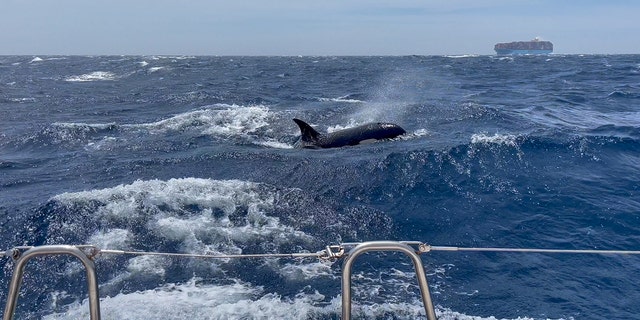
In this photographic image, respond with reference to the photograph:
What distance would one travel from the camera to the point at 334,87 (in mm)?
42375

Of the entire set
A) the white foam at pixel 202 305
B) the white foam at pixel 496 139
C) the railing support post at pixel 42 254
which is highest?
the railing support post at pixel 42 254

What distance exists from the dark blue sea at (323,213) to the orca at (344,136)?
0.74 metres

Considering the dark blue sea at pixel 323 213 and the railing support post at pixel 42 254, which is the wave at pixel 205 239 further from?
the railing support post at pixel 42 254

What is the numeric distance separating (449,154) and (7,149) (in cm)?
1555

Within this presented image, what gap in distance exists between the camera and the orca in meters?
18.0

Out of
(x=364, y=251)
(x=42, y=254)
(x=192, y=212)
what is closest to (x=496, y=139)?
(x=192, y=212)

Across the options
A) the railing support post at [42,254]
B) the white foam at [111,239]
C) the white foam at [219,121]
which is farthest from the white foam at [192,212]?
the white foam at [219,121]

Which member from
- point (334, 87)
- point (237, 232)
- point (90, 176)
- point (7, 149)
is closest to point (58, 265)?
point (237, 232)

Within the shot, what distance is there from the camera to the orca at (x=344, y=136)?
18.0 meters

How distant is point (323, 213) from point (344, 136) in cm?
739

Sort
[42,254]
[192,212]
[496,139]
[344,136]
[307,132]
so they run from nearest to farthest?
[42,254] → [192,212] → [496,139] → [307,132] → [344,136]

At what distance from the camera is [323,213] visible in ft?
37.1

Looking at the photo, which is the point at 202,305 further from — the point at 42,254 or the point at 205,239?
the point at 42,254

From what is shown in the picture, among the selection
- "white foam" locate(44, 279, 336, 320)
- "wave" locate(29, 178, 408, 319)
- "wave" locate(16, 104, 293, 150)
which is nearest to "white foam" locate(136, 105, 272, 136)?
"wave" locate(16, 104, 293, 150)
